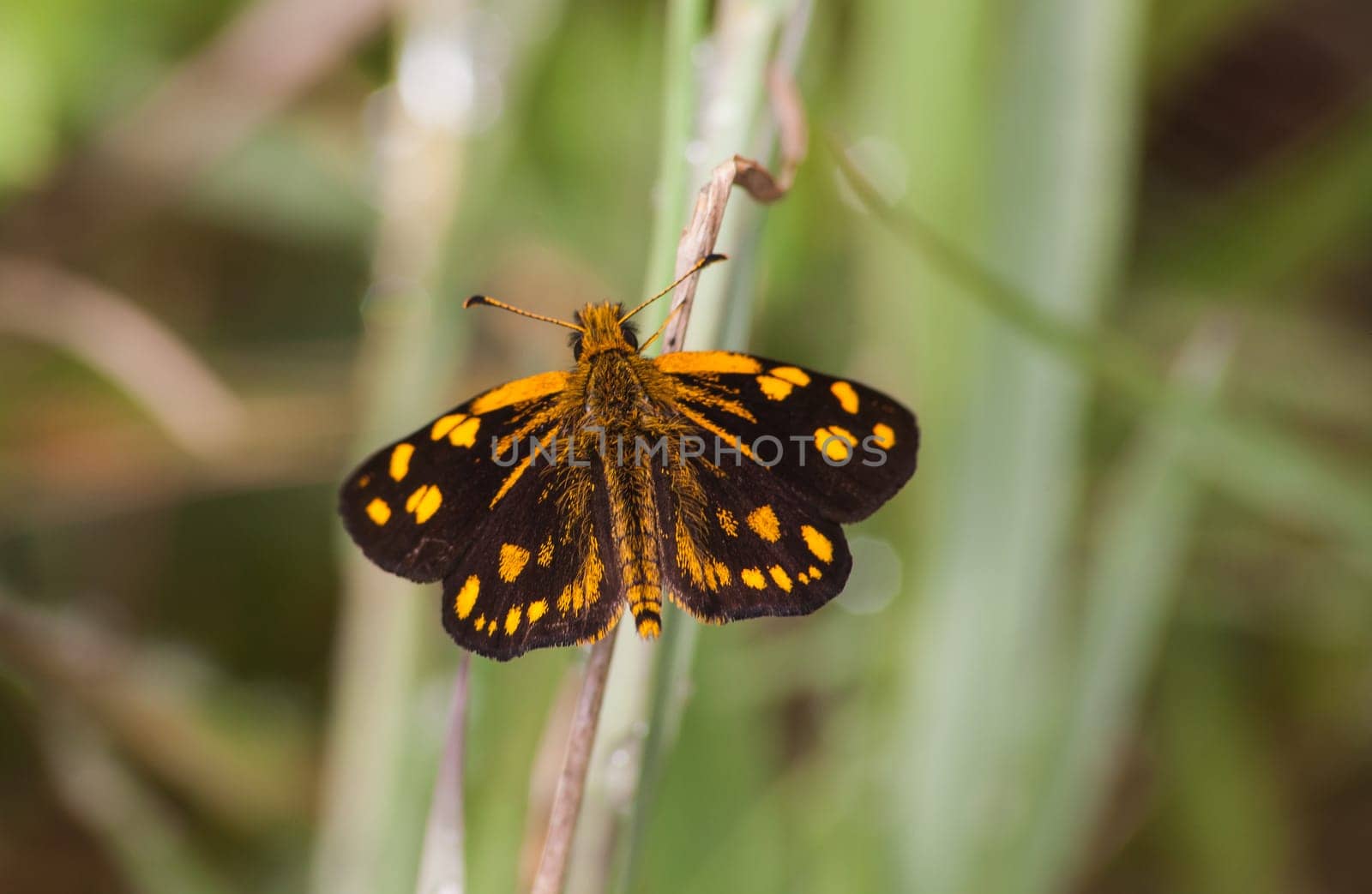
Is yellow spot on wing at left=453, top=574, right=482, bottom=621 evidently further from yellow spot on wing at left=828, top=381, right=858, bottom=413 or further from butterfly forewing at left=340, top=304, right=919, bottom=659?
yellow spot on wing at left=828, top=381, right=858, bottom=413

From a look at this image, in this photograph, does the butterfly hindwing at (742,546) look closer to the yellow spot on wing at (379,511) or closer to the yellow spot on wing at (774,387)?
the yellow spot on wing at (774,387)

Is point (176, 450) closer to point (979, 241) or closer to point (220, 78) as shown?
point (220, 78)

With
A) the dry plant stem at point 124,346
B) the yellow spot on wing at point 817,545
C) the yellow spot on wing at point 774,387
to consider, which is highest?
the dry plant stem at point 124,346

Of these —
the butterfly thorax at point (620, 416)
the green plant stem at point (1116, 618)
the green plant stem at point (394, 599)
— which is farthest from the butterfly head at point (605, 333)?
the green plant stem at point (1116, 618)

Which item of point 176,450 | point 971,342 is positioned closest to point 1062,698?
point 971,342

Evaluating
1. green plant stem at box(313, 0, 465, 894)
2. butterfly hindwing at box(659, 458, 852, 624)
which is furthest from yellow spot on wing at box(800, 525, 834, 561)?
green plant stem at box(313, 0, 465, 894)

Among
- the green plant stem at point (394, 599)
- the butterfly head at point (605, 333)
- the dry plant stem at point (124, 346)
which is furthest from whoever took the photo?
the dry plant stem at point (124, 346)

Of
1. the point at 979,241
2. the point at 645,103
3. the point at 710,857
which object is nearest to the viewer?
the point at 710,857
